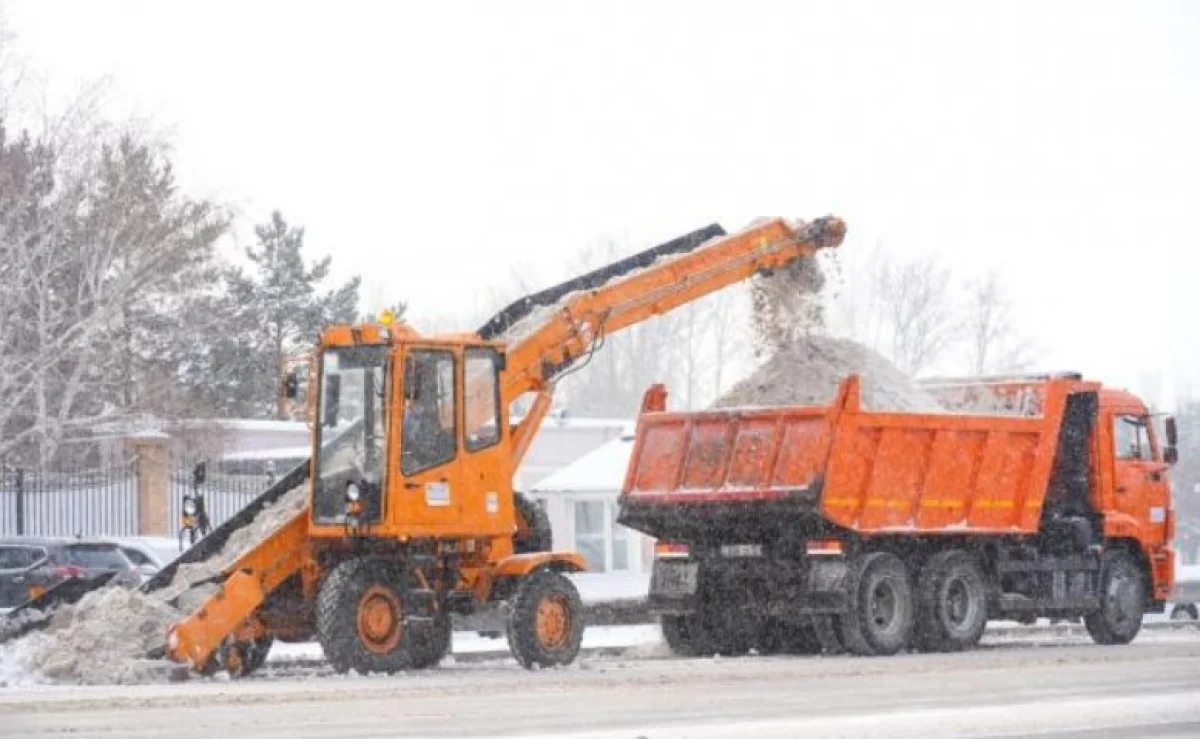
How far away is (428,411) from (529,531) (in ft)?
8.08

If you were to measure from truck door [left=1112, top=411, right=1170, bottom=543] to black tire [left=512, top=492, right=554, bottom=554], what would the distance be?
7.53 metres

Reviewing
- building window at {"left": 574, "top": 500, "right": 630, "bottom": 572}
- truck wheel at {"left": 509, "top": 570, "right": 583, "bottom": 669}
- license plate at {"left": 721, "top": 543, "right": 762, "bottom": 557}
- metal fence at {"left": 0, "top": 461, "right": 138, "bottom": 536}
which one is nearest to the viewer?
truck wheel at {"left": 509, "top": 570, "right": 583, "bottom": 669}

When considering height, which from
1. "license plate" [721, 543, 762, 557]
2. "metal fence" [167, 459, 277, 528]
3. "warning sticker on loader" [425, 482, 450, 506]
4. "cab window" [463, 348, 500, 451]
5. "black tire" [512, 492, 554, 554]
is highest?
"cab window" [463, 348, 500, 451]

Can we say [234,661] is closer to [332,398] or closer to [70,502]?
[332,398]

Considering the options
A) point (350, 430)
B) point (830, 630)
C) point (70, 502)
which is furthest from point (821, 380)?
point (70, 502)

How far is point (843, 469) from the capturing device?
2422 centimetres

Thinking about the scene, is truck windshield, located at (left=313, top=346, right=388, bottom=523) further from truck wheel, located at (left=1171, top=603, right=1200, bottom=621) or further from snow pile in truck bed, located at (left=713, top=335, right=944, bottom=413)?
truck wheel, located at (left=1171, top=603, right=1200, bottom=621)

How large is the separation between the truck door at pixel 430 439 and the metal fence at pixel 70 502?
1984 cm

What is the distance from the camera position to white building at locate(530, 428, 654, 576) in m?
52.3

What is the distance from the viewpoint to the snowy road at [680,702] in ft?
49.0

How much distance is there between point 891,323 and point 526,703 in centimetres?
7034

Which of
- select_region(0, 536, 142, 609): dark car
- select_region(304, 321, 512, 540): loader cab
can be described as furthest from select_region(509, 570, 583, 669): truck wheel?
select_region(0, 536, 142, 609): dark car

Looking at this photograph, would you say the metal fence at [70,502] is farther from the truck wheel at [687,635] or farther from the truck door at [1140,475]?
the truck door at [1140,475]

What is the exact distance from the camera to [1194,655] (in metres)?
24.0
